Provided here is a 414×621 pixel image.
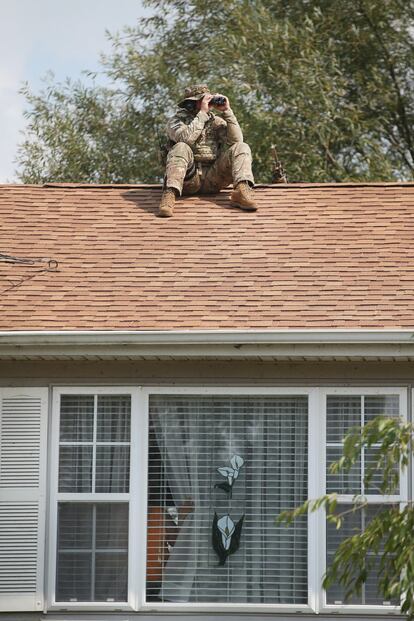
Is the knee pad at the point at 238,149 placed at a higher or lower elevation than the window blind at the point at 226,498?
higher

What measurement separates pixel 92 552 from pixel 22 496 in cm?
61

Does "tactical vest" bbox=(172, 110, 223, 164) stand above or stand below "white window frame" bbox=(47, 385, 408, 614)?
above

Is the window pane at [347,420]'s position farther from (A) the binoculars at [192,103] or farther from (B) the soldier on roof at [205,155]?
(A) the binoculars at [192,103]

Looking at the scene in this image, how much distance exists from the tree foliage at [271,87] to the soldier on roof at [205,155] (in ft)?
24.1

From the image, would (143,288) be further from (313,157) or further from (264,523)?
(313,157)

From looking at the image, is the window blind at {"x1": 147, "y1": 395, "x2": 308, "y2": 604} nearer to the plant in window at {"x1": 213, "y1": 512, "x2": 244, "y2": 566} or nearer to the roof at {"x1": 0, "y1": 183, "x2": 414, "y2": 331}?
the plant in window at {"x1": 213, "y1": 512, "x2": 244, "y2": 566}

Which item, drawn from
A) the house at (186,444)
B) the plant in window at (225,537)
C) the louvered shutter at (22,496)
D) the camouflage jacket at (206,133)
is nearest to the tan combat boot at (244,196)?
the camouflage jacket at (206,133)

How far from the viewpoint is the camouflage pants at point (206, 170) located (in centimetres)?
1188

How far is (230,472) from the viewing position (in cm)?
941

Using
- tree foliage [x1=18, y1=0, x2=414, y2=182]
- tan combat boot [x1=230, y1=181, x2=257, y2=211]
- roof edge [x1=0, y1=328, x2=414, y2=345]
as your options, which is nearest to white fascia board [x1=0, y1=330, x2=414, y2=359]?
roof edge [x1=0, y1=328, x2=414, y2=345]

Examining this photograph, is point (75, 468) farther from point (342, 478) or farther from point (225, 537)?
point (342, 478)

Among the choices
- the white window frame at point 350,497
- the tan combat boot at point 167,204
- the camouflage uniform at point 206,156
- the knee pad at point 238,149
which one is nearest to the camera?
the white window frame at point 350,497

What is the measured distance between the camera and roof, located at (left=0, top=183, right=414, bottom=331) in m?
9.63

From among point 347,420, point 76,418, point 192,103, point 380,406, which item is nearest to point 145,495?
point 76,418
